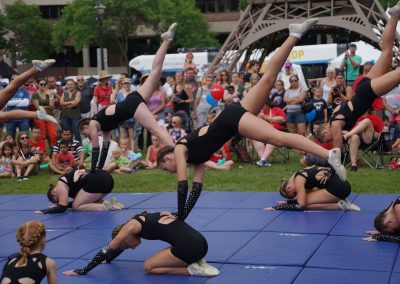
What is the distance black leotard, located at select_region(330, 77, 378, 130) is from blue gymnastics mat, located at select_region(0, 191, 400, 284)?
3.67 ft

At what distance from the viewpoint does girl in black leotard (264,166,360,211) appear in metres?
7.45

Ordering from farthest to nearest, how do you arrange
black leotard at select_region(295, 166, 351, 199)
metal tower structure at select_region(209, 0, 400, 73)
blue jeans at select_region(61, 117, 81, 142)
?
metal tower structure at select_region(209, 0, 400, 73)
blue jeans at select_region(61, 117, 81, 142)
black leotard at select_region(295, 166, 351, 199)

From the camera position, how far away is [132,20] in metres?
45.7

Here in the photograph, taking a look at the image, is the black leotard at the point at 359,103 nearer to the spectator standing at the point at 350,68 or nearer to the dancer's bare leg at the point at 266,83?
the dancer's bare leg at the point at 266,83

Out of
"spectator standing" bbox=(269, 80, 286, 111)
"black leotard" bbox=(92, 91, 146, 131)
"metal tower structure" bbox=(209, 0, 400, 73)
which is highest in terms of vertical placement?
"metal tower structure" bbox=(209, 0, 400, 73)

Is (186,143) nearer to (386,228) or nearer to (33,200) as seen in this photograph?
(386,228)

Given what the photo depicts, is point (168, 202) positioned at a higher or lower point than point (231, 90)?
lower

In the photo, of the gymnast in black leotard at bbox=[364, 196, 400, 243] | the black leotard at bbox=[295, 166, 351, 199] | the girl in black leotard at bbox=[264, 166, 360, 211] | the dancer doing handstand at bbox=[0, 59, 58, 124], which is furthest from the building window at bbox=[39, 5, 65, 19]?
the gymnast in black leotard at bbox=[364, 196, 400, 243]

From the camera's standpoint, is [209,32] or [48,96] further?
[209,32]

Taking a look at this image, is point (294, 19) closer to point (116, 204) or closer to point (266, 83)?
point (116, 204)

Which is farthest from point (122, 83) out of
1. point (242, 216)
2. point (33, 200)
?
point (242, 216)

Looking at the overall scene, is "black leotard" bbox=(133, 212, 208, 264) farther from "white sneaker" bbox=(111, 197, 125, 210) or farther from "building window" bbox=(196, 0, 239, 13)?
"building window" bbox=(196, 0, 239, 13)

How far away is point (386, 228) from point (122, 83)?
837 cm

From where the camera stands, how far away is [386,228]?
20.2ft
